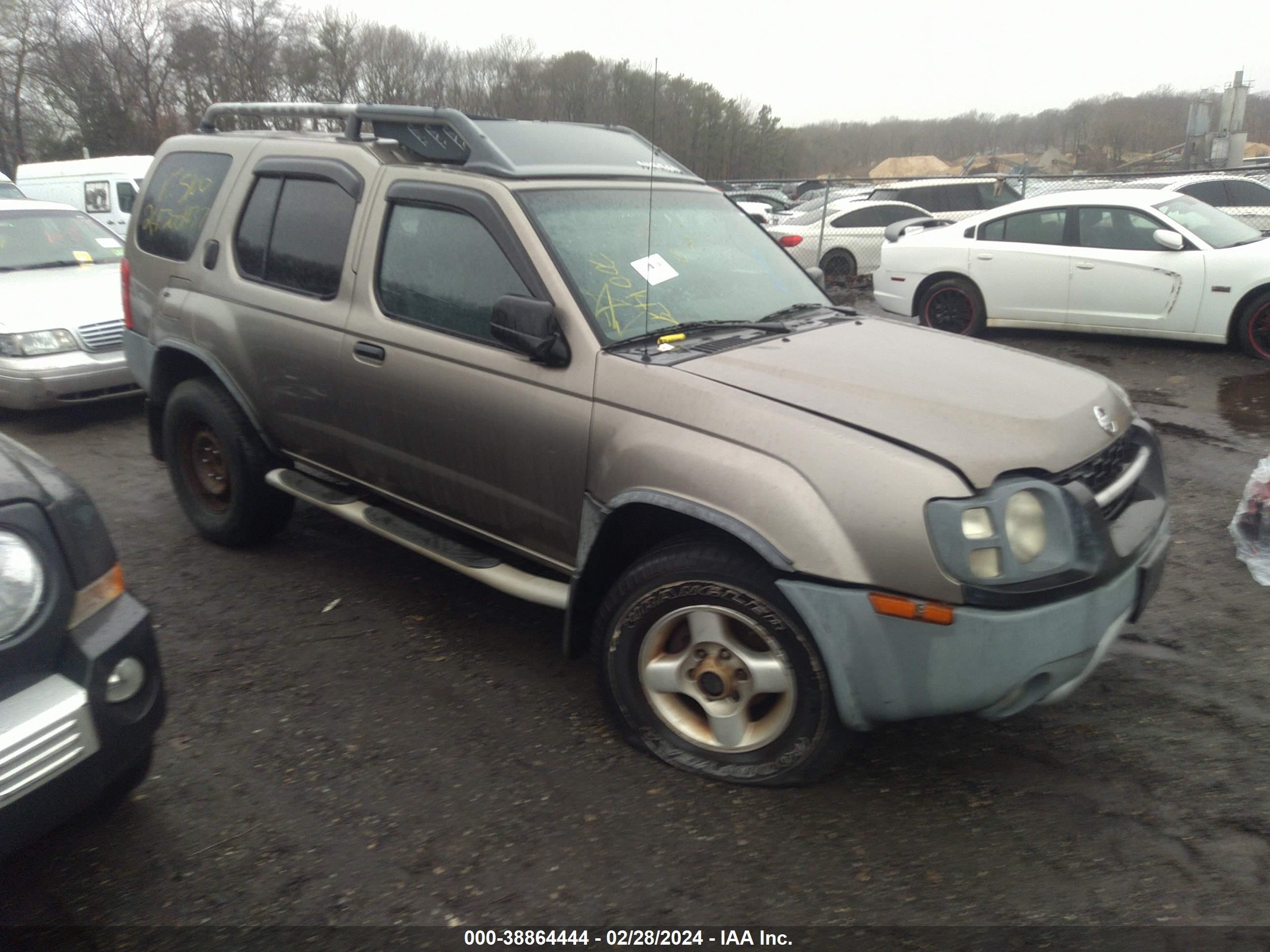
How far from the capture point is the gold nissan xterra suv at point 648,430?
2.51 m

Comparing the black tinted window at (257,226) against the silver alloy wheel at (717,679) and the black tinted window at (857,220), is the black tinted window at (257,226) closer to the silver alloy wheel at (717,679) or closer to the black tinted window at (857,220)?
the silver alloy wheel at (717,679)

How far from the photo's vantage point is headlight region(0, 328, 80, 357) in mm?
6770

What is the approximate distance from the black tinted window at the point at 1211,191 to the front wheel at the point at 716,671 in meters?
13.6

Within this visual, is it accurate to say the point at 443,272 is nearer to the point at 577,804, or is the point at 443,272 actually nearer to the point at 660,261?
the point at 660,261

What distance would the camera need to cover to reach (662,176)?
161 inches

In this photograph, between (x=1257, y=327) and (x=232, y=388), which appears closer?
(x=232, y=388)

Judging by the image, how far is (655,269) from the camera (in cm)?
350

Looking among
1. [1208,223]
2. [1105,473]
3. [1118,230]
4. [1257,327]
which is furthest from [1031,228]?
[1105,473]

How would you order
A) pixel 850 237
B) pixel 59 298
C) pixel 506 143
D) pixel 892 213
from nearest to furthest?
pixel 506 143 < pixel 59 298 < pixel 850 237 < pixel 892 213

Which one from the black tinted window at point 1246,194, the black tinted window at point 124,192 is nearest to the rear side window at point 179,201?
the black tinted window at point 124,192

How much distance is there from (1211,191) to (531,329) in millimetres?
13860

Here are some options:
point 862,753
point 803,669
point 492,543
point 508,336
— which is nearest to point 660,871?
point 803,669

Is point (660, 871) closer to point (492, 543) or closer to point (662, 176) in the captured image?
point (492, 543)

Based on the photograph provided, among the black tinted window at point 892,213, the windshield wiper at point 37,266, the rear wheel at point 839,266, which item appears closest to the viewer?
the windshield wiper at point 37,266
